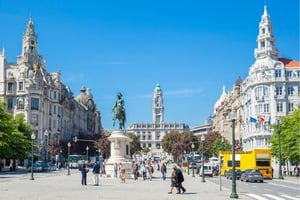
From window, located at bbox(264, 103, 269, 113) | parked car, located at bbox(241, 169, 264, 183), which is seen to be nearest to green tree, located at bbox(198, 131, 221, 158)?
window, located at bbox(264, 103, 269, 113)

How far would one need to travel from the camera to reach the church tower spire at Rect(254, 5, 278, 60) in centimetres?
10419

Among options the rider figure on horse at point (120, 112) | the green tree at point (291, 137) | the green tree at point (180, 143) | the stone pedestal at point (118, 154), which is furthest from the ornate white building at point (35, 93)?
the green tree at point (291, 137)

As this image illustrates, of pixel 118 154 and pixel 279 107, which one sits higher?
pixel 279 107

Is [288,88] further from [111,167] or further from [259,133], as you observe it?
[111,167]

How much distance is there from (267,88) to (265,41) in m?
12.7

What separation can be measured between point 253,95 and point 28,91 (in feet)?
163

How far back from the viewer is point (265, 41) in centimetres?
10612

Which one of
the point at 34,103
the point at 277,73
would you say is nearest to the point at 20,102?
the point at 34,103

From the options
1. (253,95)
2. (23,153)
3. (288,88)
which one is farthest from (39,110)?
(288,88)

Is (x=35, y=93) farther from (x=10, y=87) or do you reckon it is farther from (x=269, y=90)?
(x=269, y=90)

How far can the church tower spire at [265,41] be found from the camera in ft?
342

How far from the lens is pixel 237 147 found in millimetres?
120312

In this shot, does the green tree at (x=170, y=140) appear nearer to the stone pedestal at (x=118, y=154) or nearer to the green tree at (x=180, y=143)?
the green tree at (x=180, y=143)

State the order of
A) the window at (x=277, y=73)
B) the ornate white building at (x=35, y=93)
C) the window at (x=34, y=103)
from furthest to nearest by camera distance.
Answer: the window at (x=34, y=103), the ornate white building at (x=35, y=93), the window at (x=277, y=73)
